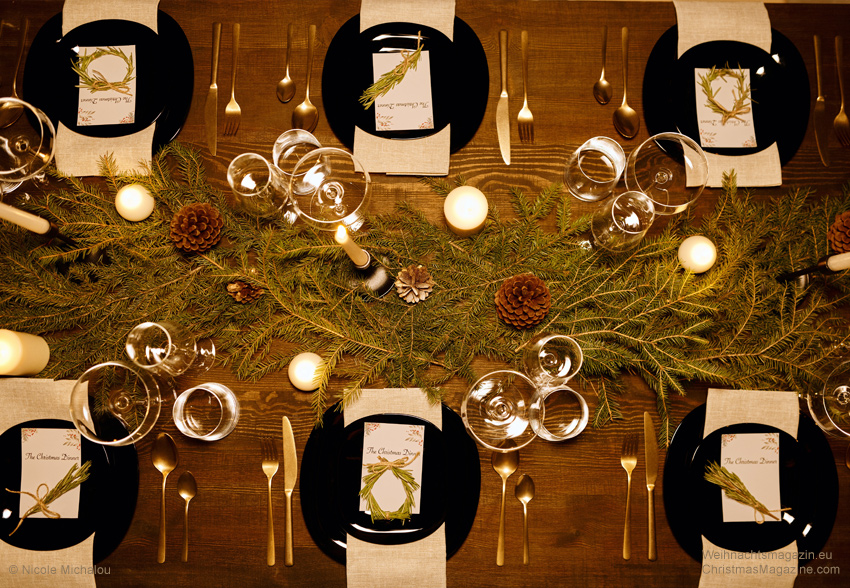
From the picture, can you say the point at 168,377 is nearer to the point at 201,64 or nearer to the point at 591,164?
the point at 201,64

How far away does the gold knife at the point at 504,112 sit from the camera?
121 cm

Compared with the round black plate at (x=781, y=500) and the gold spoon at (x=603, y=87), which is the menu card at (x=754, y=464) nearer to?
the round black plate at (x=781, y=500)

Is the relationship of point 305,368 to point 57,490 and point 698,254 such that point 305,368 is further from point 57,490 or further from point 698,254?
point 698,254

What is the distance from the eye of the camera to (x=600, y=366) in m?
1.09

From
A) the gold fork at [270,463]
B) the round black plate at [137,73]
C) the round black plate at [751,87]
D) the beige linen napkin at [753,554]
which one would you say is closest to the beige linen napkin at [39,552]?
the gold fork at [270,463]

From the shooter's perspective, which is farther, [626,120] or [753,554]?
[626,120]

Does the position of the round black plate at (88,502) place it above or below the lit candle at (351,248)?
below

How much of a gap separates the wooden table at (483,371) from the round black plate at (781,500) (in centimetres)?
4

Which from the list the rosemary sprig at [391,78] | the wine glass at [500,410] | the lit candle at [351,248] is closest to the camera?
the lit candle at [351,248]

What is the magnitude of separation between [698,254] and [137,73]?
52.6 inches

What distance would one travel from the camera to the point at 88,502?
110 centimetres

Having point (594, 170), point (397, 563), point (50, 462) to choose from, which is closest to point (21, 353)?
point (50, 462)

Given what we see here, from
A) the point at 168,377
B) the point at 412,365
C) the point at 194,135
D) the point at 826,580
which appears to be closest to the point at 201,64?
the point at 194,135

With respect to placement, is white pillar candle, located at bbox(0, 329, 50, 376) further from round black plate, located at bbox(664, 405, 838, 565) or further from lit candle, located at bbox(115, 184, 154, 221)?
round black plate, located at bbox(664, 405, 838, 565)
